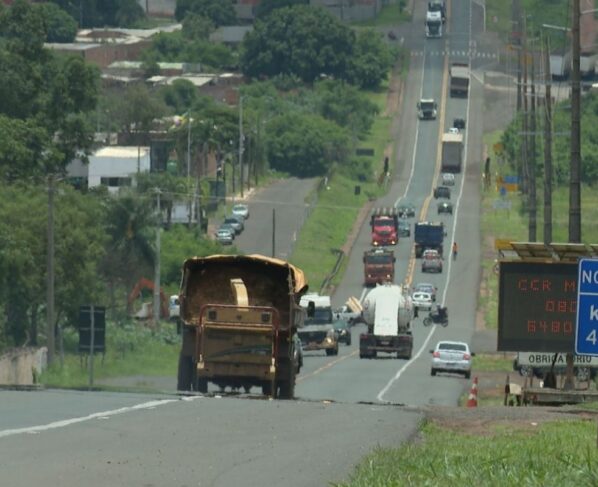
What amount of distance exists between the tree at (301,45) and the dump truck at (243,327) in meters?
149

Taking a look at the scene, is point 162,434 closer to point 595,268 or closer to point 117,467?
point 117,467

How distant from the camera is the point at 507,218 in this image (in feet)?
394

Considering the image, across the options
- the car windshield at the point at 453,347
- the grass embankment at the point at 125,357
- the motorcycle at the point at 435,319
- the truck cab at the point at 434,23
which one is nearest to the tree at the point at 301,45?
the truck cab at the point at 434,23

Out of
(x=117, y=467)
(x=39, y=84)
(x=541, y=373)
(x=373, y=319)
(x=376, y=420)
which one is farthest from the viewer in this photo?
(x=39, y=84)

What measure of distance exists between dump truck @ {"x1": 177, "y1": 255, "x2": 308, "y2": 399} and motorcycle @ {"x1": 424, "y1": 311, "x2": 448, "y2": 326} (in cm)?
5693

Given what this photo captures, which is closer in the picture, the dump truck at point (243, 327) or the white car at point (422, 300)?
the dump truck at point (243, 327)

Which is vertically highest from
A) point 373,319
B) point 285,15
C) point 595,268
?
point 285,15

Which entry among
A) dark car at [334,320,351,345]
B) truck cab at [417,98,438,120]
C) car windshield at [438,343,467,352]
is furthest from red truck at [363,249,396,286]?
truck cab at [417,98,438,120]

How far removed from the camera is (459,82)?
171 meters

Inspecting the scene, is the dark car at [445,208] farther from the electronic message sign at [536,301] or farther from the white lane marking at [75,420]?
the white lane marking at [75,420]

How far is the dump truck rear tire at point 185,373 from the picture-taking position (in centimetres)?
3259

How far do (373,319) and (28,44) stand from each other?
28246 mm

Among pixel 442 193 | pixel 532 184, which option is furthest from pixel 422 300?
pixel 442 193

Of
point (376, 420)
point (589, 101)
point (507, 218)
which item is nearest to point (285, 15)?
point (589, 101)
